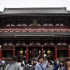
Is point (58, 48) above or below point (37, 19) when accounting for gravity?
below

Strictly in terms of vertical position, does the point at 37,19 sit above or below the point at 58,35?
above

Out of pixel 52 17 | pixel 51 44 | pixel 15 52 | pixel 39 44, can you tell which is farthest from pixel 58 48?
pixel 15 52

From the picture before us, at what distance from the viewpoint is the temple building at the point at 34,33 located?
80.7 feet

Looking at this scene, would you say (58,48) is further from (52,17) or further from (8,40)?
(8,40)

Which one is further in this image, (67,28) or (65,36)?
(67,28)

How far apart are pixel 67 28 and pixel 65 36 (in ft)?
6.77

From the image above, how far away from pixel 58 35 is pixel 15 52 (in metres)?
6.21

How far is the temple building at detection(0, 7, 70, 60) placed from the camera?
24.6 metres

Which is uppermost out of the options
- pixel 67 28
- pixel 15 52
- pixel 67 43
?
pixel 67 28

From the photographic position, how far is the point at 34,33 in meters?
25.1

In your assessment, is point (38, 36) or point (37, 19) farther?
point (37, 19)

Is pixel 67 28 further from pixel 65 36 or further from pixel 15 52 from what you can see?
pixel 15 52

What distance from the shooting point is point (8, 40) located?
2545cm

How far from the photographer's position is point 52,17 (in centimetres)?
2533
